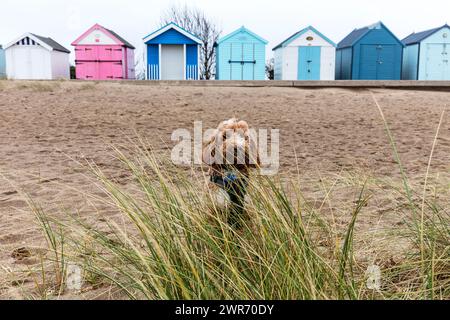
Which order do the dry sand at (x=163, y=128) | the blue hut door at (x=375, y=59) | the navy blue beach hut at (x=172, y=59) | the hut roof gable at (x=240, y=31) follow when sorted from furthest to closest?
1. the blue hut door at (x=375, y=59)
2. the navy blue beach hut at (x=172, y=59)
3. the hut roof gable at (x=240, y=31)
4. the dry sand at (x=163, y=128)

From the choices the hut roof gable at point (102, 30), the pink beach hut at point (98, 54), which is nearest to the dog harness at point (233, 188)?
the pink beach hut at point (98, 54)

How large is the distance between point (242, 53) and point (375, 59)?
14.1 feet

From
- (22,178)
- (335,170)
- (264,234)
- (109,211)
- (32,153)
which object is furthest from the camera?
(32,153)

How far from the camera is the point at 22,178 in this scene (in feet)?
14.9

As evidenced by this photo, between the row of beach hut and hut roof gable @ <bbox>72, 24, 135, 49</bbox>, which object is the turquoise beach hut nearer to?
the row of beach hut

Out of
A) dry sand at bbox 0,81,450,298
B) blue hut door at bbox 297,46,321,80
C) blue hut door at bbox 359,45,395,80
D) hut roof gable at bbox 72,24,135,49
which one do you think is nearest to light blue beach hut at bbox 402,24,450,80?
blue hut door at bbox 359,45,395,80

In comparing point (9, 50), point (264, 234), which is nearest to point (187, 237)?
point (264, 234)

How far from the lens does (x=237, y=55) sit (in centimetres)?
1582

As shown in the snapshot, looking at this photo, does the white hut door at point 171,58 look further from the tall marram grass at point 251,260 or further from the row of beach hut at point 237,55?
the tall marram grass at point 251,260

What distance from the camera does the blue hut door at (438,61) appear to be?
1655 centimetres

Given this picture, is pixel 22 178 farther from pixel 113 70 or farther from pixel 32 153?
pixel 113 70

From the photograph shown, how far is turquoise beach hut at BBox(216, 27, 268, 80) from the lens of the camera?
15781mm

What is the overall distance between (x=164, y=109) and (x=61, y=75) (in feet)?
33.4

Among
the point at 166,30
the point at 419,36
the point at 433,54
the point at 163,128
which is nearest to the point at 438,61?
the point at 433,54
